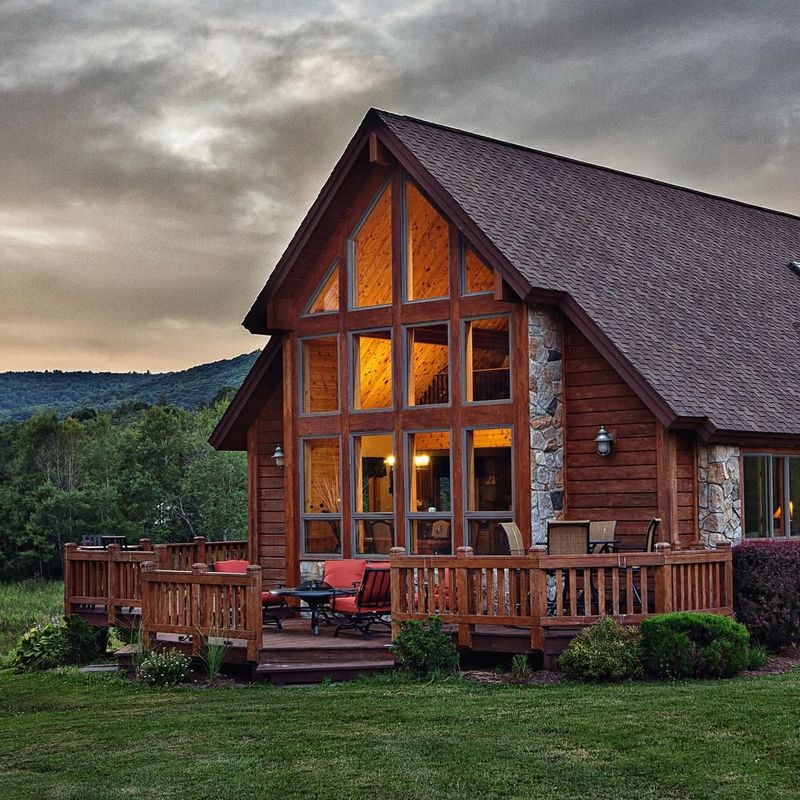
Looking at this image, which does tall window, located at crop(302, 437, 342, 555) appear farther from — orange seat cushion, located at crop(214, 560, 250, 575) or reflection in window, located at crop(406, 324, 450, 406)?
orange seat cushion, located at crop(214, 560, 250, 575)

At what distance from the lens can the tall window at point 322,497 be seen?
59.1 ft

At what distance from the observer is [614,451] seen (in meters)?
15.9

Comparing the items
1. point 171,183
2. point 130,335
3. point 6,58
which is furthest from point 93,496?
point 6,58

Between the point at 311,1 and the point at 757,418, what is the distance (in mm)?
11815

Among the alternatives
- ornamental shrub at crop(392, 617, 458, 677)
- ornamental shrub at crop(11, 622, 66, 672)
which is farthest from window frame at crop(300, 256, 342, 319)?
ornamental shrub at crop(392, 617, 458, 677)

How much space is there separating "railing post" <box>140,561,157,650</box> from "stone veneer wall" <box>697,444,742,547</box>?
679cm

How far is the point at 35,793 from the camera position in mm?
9078

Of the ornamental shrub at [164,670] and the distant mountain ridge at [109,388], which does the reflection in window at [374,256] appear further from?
the distant mountain ridge at [109,388]

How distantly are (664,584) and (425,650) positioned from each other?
103 inches

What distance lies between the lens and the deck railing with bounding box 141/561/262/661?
1381 centimetres

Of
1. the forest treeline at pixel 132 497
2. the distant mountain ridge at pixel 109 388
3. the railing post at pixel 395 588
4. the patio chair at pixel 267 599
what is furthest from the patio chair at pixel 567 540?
the distant mountain ridge at pixel 109 388

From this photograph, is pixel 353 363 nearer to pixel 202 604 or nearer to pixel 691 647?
pixel 202 604

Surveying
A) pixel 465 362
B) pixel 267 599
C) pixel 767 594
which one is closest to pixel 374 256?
pixel 465 362

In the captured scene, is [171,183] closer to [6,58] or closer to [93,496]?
[6,58]
